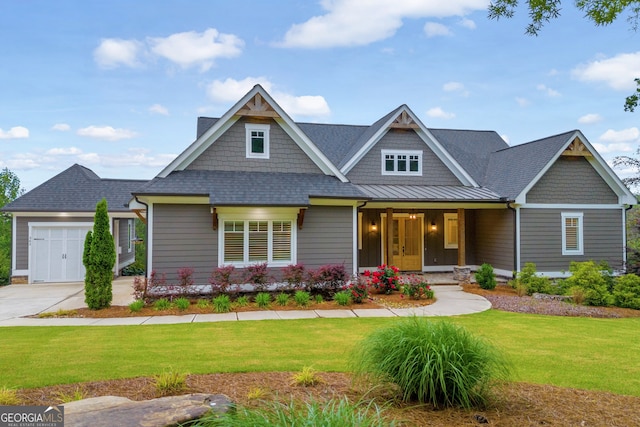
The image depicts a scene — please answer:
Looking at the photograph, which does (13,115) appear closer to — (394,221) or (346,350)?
(394,221)

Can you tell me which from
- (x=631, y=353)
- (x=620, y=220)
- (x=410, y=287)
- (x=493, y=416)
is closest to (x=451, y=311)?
(x=410, y=287)

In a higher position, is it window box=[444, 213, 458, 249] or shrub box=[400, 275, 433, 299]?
window box=[444, 213, 458, 249]

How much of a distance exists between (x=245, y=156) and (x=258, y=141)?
643 mm

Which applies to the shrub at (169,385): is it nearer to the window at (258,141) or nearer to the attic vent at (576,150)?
the window at (258,141)

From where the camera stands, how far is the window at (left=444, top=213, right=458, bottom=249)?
1778 cm

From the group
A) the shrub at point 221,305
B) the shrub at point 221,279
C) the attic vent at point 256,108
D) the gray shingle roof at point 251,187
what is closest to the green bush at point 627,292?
the gray shingle roof at point 251,187

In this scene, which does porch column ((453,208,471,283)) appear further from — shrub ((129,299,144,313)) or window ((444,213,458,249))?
shrub ((129,299,144,313))

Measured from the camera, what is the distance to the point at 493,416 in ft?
12.8

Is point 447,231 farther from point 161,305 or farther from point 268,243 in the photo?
point 161,305

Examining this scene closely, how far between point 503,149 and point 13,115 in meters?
22.5

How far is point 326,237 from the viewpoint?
12.9 metres

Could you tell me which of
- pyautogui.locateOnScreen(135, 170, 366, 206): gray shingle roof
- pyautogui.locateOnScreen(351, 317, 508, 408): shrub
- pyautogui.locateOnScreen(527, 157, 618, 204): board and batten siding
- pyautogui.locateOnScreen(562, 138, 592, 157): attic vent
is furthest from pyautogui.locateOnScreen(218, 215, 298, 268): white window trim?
pyautogui.locateOnScreen(562, 138, 592, 157): attic vent

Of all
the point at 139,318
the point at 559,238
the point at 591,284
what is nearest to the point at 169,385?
the point at 139,318

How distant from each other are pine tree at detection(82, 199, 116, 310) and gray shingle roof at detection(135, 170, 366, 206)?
1249 millimetres
